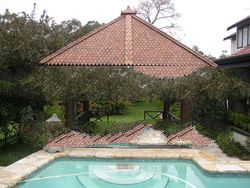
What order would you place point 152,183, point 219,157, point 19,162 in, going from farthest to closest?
point 219,157 < point 19,162 < point 152,183

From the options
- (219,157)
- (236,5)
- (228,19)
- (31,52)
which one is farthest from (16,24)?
(228,19)

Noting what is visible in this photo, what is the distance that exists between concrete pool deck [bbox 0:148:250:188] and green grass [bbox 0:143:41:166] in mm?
446

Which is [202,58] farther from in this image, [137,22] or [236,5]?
[236,5]

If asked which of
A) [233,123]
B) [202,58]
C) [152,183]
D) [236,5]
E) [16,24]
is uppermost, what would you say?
[236,5]

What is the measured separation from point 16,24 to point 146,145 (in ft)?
23.7

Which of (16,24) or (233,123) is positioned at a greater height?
(16,24)

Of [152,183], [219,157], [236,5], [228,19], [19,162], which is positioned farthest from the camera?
[228,19]

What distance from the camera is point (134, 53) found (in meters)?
17.8

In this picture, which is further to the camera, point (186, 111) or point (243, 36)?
point (243, 36)

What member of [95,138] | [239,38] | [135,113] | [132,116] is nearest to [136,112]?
[135,113]

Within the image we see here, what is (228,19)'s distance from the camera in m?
42.2

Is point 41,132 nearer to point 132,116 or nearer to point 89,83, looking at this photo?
point 89,83

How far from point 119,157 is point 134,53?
500 cm

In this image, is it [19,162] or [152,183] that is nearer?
[152,183]
